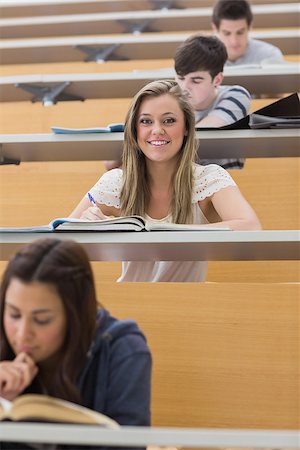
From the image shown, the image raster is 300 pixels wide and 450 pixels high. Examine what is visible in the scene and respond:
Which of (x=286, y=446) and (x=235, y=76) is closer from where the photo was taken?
(x=286, y=446)

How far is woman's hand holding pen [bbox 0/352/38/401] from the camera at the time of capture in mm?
1022

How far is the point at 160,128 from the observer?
1680 millimetres

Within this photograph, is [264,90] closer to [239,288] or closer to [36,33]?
[239,288]

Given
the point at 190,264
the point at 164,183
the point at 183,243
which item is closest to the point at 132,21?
the point at 164,183

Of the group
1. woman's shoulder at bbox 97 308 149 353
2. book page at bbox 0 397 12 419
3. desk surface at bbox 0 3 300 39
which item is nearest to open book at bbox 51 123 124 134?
woman's shoulder at bbox 97 308 149 353

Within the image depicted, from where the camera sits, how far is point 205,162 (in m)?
1.90

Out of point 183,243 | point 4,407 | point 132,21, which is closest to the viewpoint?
point 4,407

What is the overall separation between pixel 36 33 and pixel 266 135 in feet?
6.26

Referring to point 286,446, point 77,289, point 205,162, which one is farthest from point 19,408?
point 205,162

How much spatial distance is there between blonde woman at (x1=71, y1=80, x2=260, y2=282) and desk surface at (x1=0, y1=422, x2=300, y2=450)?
764 millimetres

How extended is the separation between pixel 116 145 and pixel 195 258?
1.32ft

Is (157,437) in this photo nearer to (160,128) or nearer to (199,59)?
(160,128)

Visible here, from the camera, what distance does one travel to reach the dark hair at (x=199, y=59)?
209cm

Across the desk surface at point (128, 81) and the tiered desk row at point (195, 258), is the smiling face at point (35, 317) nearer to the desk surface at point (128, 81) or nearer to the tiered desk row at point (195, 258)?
the tiered desk row at point (195, 258)
